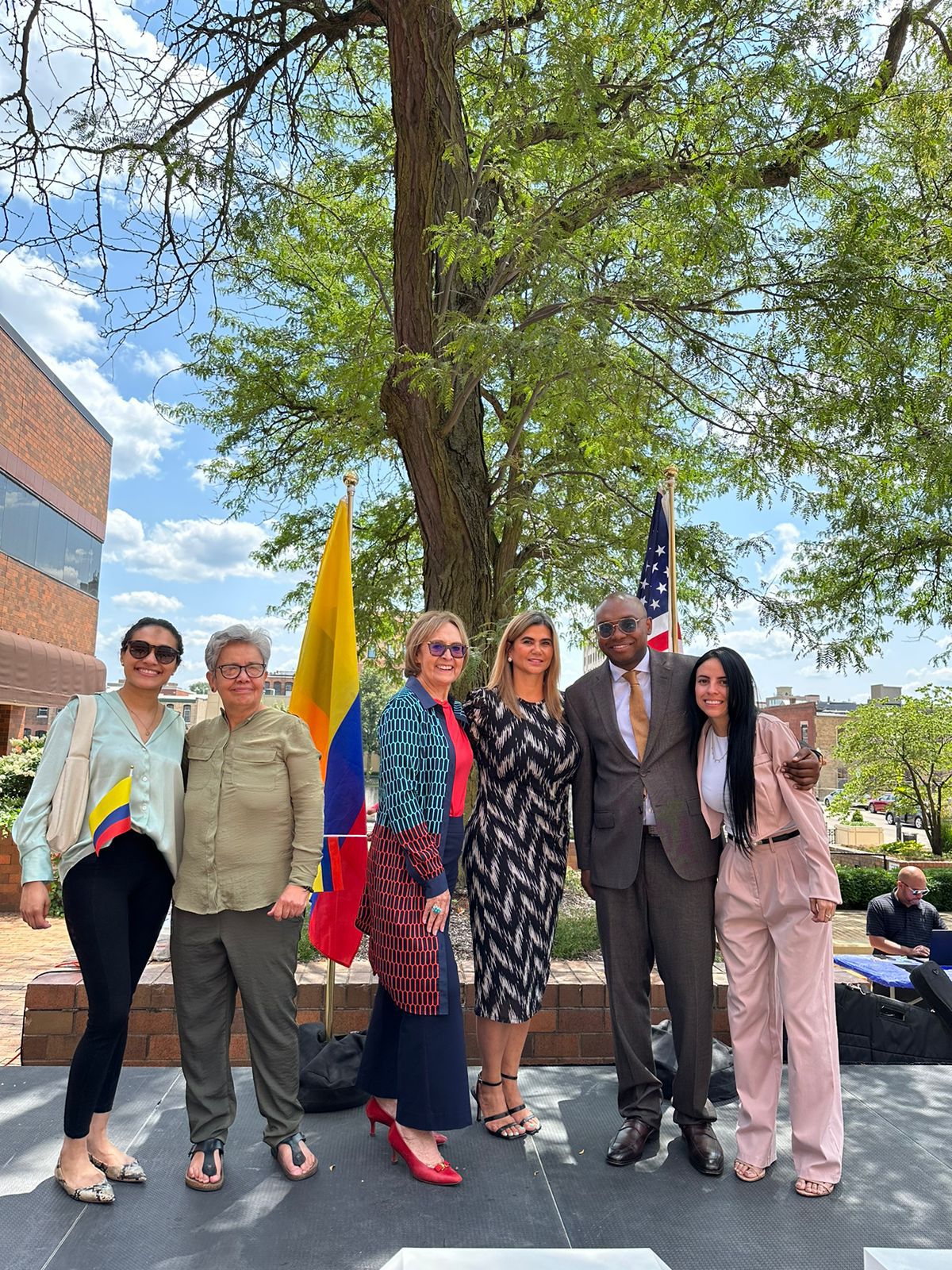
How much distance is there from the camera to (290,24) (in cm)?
791

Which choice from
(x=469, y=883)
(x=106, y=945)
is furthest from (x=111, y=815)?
(x=469, y=883)

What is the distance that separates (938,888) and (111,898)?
16.7 meters

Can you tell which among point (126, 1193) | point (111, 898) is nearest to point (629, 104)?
point (111, 898)

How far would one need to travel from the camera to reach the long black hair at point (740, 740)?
3.51 m

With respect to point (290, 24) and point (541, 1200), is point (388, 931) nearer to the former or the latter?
point (541, 1200)

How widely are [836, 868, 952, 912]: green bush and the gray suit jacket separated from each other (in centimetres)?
1445

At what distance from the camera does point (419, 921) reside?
11.2 feet

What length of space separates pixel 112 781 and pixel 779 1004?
2.48 meters

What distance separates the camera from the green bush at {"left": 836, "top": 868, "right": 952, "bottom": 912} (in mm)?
16750

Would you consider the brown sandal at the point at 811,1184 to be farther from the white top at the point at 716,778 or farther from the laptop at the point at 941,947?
the laptop at the point at 941,947

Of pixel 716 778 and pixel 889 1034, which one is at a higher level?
pixel 716 778

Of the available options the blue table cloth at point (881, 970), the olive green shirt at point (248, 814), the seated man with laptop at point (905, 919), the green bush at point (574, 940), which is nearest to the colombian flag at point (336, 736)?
the olive green shirt at point (248, 814)

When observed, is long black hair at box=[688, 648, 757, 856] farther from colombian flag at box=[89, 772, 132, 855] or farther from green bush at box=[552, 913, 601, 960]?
green bush at box=[552, 913, 601, 960]

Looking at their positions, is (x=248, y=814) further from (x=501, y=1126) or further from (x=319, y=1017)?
(x=319, y=1017)
